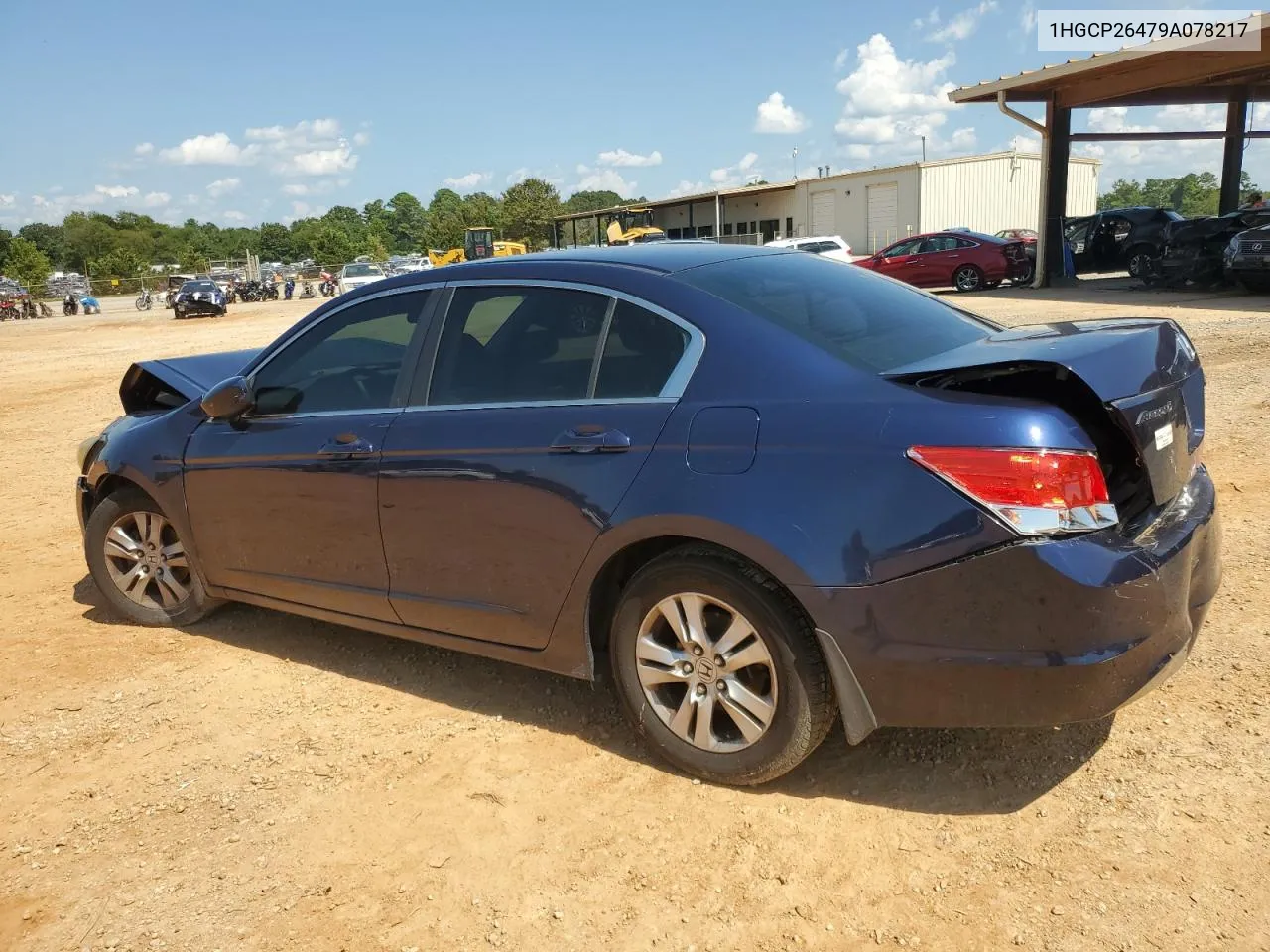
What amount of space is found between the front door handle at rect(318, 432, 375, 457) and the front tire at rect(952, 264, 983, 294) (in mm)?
21601

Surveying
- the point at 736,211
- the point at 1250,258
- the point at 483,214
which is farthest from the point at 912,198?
the point at 483,214

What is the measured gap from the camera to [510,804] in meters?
3.02

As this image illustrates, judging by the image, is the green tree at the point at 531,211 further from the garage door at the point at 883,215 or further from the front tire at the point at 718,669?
the front tire at the point at 718,669

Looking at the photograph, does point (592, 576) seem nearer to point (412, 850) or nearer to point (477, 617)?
point (477, 617)

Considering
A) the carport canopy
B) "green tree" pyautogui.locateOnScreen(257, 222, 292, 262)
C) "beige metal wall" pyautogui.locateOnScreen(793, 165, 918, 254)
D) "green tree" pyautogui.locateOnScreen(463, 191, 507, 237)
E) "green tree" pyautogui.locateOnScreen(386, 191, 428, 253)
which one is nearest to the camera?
the carport canopy

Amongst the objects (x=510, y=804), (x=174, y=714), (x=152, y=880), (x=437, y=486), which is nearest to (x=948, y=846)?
(x=510, y=804)

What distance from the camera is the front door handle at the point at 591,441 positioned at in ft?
9.71

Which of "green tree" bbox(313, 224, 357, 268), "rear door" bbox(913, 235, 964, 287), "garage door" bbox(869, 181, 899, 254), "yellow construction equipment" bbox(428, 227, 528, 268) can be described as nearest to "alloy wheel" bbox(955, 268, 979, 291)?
"rear door" bbox(913, 235, 964, 287)

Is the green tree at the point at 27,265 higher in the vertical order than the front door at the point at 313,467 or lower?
higher

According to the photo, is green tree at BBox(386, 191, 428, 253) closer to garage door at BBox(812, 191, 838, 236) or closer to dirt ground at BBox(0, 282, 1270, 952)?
garage door at BBox(812, 191, 838, 236)

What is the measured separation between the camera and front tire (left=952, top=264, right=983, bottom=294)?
22.8 meters

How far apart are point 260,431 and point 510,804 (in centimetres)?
192

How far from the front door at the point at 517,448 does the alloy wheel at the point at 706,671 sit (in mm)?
356

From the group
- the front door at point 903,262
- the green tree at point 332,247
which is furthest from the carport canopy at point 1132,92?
the green tree at point 332,247
